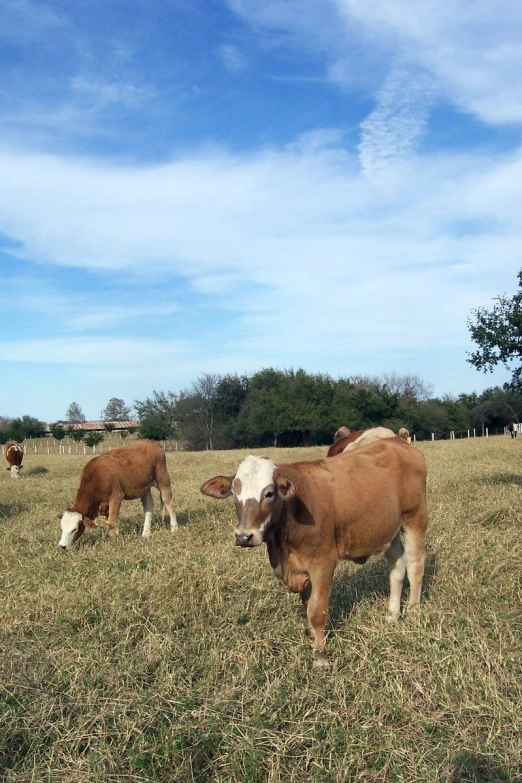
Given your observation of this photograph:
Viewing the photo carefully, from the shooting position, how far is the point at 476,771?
11.7 feet

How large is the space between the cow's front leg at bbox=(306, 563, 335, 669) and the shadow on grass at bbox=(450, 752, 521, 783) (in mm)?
1496

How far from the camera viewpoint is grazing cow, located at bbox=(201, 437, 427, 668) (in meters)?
5.06

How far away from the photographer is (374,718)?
4078mm

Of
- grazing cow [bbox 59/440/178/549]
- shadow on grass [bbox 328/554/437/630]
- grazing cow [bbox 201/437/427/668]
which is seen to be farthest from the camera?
grazing cow [bbox 59/440/178/549]

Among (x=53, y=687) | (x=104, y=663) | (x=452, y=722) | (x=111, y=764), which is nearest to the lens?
(x=111, y=764)

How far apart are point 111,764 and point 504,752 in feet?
7.04

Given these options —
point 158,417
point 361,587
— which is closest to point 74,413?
point 158,417

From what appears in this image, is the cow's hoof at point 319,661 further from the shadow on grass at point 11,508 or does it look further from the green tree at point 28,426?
the green tree at point 28,426

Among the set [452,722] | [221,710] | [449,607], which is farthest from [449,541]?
[221,710]

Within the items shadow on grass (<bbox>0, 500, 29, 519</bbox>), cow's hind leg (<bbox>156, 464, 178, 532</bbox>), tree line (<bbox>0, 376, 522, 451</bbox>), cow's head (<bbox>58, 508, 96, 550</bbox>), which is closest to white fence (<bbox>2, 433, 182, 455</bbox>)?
tree line (<bbox>0, 376, 522, 451</bbox>)

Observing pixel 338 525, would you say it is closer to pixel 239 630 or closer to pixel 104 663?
pixel 239 630

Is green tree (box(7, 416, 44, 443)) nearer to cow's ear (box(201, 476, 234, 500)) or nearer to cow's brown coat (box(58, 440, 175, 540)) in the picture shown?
cow's brown coat (box(58, 440, 175, 540))

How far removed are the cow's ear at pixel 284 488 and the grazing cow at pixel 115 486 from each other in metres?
5.07

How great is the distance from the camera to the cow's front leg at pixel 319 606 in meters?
5.08
